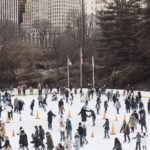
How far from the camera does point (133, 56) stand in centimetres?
4862

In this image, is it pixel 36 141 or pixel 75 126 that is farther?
pixel 75 126

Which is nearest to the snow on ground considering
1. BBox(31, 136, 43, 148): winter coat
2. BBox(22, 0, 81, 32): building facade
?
BBox(31, 136, 43, 148): winter coat

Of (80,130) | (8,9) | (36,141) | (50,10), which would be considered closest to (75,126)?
(80,130)

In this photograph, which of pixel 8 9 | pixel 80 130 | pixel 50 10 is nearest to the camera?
pixel 80 130

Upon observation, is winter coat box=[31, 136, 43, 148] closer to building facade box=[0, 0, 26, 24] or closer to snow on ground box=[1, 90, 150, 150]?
snow on ground box=[1, 90, 150, 150]

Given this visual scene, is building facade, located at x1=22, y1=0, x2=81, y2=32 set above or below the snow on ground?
above

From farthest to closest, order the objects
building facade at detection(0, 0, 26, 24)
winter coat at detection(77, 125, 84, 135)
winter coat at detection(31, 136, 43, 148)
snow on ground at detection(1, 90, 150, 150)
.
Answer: building facade at detection(0, 0, 26, 24) → snow on ground at detection(1, 90, 150, 150) → winter coat at detection(77, 125, 84, 135) → winter coat at detection(31, 136, 43, 148)

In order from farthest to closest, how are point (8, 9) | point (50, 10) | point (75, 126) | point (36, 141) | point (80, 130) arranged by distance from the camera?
1. point (50, 10)
2. point (8, 9)
3. point (75, 126)
4. point (80, 130)
5. point (36, 141)

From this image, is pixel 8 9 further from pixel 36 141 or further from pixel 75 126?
pixel 36 141

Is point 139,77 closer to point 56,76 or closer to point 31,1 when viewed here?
point 56,76

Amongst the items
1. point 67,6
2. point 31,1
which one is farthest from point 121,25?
point 31,1

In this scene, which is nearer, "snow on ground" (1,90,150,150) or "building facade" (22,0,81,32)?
"snow on ground" (1,90,150,150)

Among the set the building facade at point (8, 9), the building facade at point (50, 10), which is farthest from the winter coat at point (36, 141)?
the building facade at point (50, 10)

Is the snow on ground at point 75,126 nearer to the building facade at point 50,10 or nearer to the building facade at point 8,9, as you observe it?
the building facade at point 8,9
